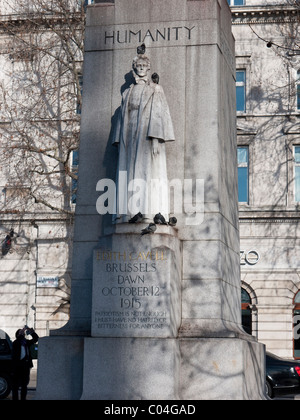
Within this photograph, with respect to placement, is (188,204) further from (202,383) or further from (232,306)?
(202,383)

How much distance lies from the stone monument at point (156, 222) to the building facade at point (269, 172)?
2322 centimetres

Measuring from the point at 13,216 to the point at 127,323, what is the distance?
2792 centimetres

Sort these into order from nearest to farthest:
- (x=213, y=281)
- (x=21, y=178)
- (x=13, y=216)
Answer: (x=213, y=281), (x=21, y=178), (x=13, y=216)

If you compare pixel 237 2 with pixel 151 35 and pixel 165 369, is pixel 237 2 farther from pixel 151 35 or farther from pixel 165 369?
pixel 165 369

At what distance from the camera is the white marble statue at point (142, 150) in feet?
41.7

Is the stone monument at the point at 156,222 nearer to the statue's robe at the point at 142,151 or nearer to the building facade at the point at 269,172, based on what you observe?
the statue's robe at the point at 142,151

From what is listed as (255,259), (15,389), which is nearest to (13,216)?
(255,259)

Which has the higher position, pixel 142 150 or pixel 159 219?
pixel 142 150

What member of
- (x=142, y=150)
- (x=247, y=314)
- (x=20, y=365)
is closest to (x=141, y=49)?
(x=142, y=150)

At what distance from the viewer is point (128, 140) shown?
1304 centimetres

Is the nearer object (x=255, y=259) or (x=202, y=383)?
(x=202, y=383)

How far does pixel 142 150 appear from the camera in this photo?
12.8m

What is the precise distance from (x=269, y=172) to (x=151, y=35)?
24939 mm

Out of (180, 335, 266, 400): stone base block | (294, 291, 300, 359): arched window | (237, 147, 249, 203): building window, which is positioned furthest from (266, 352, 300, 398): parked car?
(237, 147, 249, 203): building window
